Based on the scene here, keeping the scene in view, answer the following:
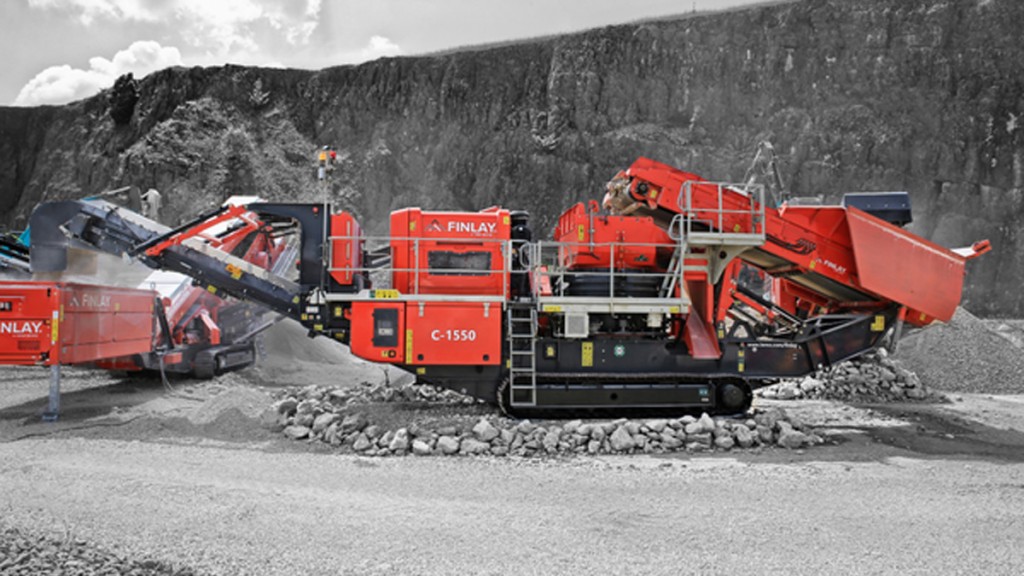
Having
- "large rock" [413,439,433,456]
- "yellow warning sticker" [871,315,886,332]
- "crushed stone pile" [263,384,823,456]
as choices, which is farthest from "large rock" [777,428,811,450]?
"large rock" [413,439,433,456]

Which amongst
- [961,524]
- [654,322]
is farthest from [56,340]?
[961,524]

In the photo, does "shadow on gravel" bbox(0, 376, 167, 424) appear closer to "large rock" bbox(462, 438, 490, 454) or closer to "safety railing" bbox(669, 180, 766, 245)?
"large rock" bbox(462, 438, 490, 454)

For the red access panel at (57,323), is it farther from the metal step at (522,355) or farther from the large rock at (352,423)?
the metal step at (522,355)

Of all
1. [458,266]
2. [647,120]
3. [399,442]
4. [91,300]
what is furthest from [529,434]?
[647,120]

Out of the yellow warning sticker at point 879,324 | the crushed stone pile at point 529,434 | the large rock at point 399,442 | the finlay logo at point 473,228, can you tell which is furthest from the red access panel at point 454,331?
the yellow warning sticker at point 879,324

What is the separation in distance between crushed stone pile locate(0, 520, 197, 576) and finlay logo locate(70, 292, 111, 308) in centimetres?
534

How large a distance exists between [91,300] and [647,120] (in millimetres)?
29028

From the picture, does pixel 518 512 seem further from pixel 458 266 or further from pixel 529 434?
pixel 458 266

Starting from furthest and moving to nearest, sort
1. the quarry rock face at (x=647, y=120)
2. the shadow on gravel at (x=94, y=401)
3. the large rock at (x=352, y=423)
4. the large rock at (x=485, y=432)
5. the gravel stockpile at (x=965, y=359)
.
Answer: the quarry rock face at (x=647, y=120)
the gravel stockpile at (x=965, y=359)
the shadow on gravel at (x=94, y=401)
the large rock at (x=352, y=423)
the large rock at (x=485, y=432)

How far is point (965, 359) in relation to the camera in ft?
46.6

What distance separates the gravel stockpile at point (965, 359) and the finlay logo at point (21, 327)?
49.3 ft

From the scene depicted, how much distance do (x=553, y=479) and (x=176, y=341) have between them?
7.99 meters

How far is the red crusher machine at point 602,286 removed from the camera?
824 centimetres

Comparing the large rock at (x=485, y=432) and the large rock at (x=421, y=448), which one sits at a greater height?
the large rock at (x=485, y=432)
